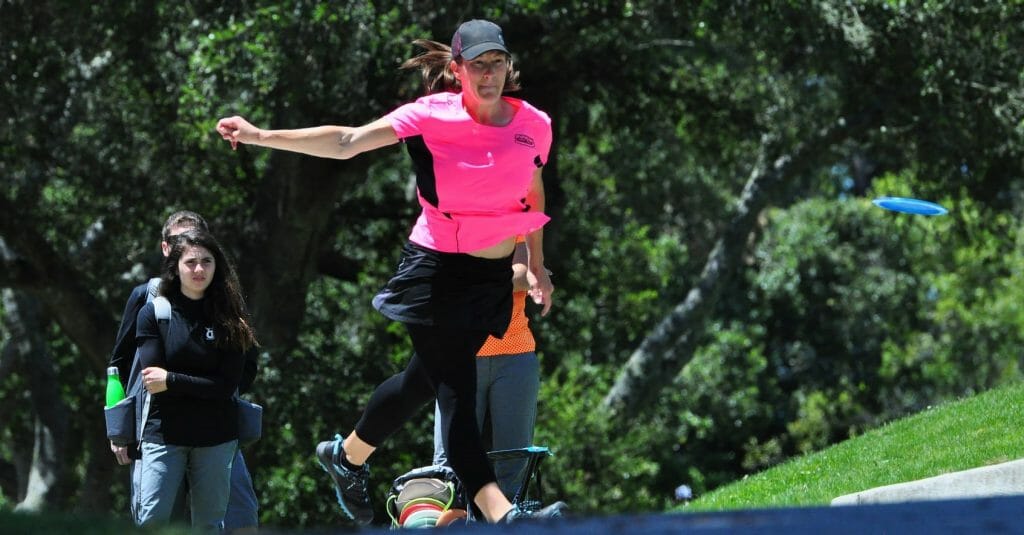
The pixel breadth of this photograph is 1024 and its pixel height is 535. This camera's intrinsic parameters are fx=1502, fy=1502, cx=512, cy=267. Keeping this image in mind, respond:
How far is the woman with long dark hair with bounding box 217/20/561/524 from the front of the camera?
504 centimetres

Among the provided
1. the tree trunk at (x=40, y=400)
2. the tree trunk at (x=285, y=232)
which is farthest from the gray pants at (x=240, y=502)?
the tree trunk at (x=40, y=400)

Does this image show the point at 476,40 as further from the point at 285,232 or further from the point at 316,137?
the point at 285,232

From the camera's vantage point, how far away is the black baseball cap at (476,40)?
16.7ft

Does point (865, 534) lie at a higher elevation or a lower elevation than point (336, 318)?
higher

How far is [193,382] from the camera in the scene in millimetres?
5715

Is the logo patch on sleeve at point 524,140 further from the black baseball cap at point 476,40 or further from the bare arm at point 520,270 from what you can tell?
the bare arm at point 520,270

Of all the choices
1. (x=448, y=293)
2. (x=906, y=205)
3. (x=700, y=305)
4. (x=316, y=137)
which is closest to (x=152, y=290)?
(x=316, y=137)

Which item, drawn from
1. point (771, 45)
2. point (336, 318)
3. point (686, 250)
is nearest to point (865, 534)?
point (771, 45)

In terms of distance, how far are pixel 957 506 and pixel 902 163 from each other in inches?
582

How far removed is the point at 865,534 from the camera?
10.5 ft

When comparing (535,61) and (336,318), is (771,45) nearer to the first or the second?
(535,61)

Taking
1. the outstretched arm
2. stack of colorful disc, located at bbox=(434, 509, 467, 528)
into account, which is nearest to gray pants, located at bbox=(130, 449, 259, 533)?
stack of colorful disc, located at bbox=(434, 509, 467, 528)

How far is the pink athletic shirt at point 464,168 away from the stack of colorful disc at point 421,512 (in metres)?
A: 1.04

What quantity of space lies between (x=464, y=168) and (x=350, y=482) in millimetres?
1375
